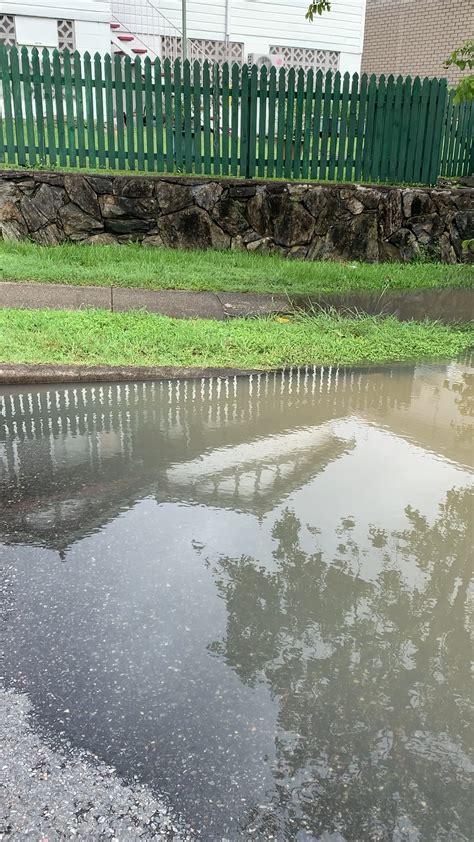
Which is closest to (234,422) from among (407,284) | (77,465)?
(77,465)

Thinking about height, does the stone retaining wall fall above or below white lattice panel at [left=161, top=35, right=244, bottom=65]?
below

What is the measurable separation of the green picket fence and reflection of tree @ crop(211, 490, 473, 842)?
26.6 ft

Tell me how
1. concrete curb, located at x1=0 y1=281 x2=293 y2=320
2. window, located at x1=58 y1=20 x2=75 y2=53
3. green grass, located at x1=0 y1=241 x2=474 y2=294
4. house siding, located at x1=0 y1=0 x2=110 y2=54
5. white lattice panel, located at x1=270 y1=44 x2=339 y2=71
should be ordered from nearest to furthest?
1. concrete curb, located at x1=0 y1=281 x2=293 y2=320
2. green grass, located at x1=0 y1=241 x2=474 y2=294
3. house siding, located at x1=0 y1=0 x2=110 y2=54
4. window, located at x1=58 y1=20 x2=75 y2=53
5. white lattice panel, located at x1=270 y1=44 x2=339 y2=71

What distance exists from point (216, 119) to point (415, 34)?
1558 cm

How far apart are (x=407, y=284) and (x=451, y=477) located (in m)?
5.43

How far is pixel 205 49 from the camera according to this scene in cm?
1852

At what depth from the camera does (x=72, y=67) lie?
1059 centimetres

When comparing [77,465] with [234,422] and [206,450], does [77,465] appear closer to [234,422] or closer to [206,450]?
[206,450]

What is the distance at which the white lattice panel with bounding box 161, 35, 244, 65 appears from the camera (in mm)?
17984

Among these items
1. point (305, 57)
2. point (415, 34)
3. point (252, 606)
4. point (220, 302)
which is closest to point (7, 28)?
point (305, 57)

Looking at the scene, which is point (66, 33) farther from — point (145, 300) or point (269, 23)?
point (145, 300)

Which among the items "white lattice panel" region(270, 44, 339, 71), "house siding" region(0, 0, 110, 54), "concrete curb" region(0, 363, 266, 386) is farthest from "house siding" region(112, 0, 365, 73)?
"concrete curb" region(0, 363, 266, 386)

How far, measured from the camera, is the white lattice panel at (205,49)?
1798cm

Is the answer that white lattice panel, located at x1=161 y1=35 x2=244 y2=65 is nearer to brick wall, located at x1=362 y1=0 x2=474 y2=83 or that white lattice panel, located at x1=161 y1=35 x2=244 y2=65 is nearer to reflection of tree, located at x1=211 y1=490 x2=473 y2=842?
brick wall, located at x1=362 y1=0 x2=474 y2=83
